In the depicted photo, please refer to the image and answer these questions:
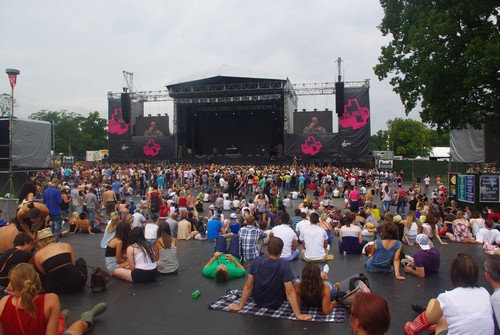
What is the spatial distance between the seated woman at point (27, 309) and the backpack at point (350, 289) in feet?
11.1

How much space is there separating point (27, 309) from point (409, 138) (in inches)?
2657

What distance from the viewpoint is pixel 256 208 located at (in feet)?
42.9

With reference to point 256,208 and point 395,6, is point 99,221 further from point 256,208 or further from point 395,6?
point 395,6

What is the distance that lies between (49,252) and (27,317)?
2296mm

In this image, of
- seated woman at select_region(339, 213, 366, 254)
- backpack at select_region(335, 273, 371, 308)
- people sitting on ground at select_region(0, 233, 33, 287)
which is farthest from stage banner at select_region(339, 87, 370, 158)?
people sitting on ground at select_region(0, 233, 33, 287)

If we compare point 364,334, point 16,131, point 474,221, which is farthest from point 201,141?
point 364,334

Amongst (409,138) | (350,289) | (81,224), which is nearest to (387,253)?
(350,289)

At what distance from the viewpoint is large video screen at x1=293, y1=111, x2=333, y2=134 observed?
30328mm

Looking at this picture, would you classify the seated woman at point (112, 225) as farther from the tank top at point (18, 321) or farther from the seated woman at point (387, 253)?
the seated woman at point (387, 253)

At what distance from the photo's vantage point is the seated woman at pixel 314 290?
4.72 metres

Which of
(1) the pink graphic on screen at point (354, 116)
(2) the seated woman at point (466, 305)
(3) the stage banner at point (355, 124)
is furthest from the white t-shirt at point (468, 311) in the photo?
(1) the pink graphic on screen at point (354, 116)

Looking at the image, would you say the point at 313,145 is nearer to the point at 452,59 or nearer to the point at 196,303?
the point at 452,59

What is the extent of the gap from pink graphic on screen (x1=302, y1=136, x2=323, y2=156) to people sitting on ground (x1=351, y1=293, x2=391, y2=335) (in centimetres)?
2842

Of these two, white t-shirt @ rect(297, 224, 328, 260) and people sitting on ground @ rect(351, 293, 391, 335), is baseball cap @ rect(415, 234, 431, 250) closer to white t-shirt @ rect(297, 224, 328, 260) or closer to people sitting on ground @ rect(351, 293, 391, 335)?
white t-shirt @ rect(297, 224, 328, 260)
